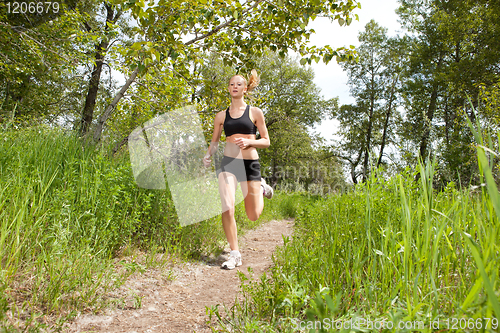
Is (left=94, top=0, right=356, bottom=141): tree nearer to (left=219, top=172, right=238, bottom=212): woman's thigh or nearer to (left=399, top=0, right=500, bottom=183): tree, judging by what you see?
(left=219, top=172, right=238, bottom=212): woman's thigh

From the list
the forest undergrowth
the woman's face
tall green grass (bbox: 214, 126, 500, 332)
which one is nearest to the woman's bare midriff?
the woman's face

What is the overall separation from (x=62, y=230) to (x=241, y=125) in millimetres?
2381

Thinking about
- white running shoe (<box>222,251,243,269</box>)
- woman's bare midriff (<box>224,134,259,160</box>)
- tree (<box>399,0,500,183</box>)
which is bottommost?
white running shoe (<box>222,251,243,269</box>)

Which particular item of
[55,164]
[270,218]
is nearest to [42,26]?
[55,164]

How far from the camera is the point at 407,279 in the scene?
A: 4.90 ft

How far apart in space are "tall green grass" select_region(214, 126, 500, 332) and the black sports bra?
65.6 inches

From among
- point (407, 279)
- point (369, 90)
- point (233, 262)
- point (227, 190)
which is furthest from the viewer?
point (369, 90)

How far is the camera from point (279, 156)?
82.2ft

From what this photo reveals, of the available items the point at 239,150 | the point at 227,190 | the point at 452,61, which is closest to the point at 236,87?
the point at 239,150

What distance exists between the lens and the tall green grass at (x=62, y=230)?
195cm

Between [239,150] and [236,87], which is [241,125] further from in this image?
[236,87]

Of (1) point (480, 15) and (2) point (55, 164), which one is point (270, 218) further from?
(1) point (480, 15)

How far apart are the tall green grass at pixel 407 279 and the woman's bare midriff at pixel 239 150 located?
151cm

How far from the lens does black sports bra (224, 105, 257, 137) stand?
3855 millimetres
